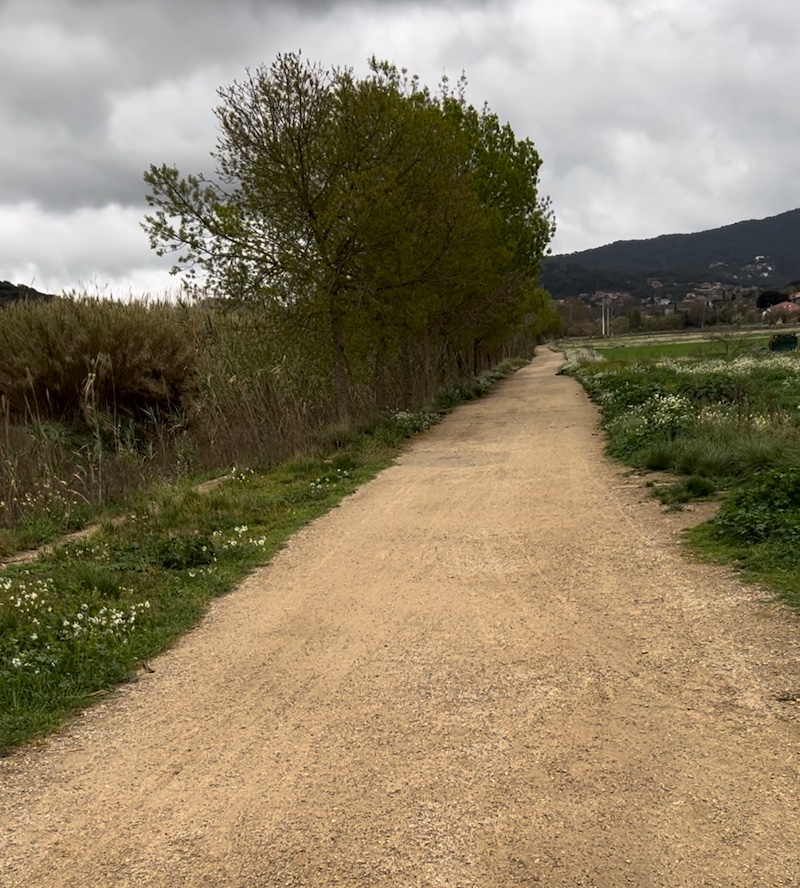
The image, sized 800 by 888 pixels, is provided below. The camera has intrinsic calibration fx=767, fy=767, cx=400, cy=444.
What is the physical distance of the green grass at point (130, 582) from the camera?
15.0 feet

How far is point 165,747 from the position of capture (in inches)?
151

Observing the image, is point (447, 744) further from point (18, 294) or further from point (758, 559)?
point (18, 294)

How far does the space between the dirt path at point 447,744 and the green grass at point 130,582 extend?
0.27 m

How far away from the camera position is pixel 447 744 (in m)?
3.60

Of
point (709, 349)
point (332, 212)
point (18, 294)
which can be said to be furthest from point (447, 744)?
point (709, 349)

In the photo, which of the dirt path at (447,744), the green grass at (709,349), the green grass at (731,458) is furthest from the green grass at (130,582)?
the green grass at (709,349)

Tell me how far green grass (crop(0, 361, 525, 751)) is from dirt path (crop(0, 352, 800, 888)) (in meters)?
0.27

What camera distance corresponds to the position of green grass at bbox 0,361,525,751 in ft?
15.0

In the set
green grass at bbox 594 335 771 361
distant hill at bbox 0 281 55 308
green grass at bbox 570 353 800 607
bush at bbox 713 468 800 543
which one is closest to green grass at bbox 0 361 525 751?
green grass at bbox 570 353 800 607

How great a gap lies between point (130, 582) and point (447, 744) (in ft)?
12.4

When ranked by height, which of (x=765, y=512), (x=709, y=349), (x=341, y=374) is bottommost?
(x=765, y=512)

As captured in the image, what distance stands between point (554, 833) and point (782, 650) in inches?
86.6

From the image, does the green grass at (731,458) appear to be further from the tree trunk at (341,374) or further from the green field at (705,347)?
the green field at (705,347)

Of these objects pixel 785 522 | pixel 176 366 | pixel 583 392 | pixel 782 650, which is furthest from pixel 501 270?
pixel 782 650
